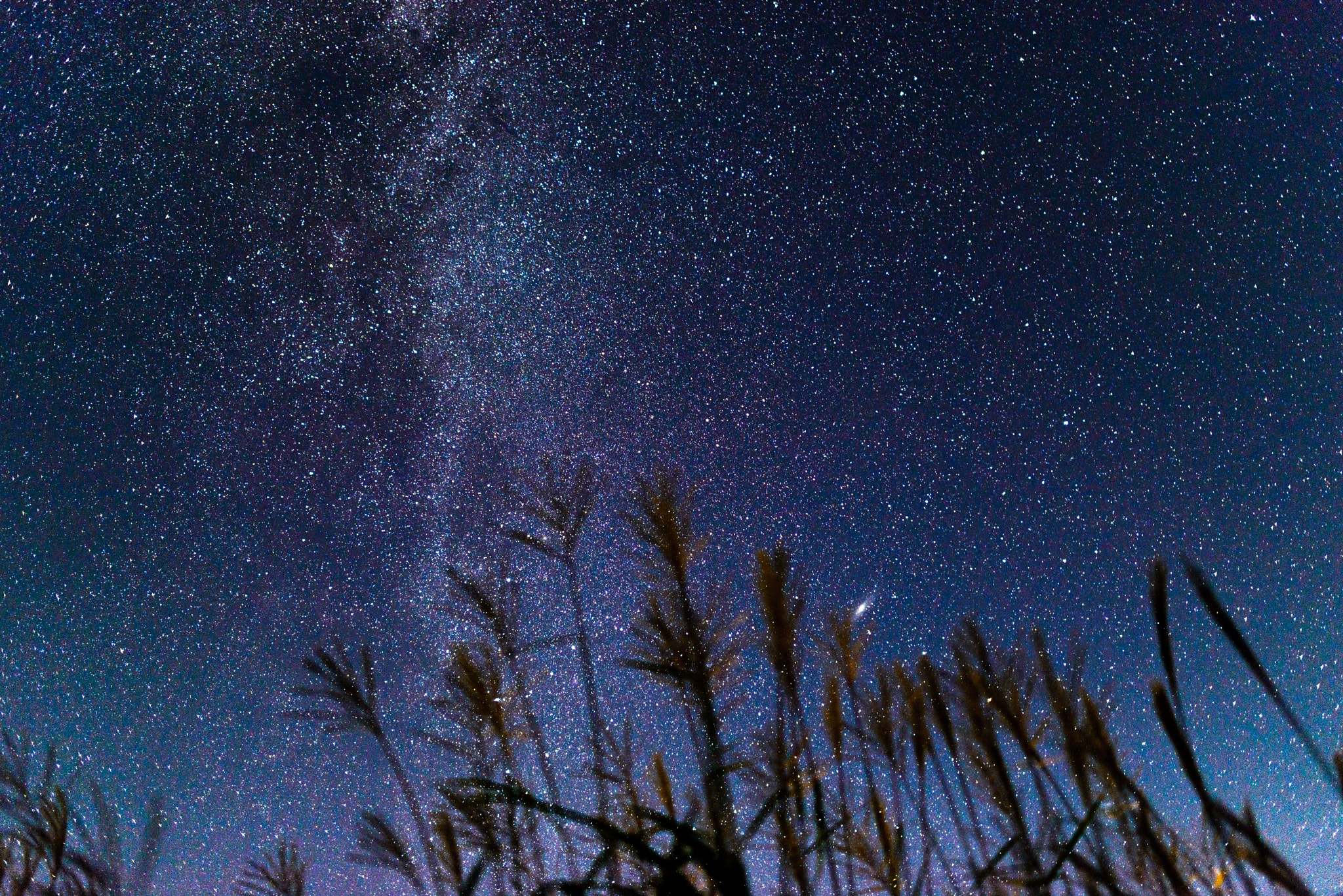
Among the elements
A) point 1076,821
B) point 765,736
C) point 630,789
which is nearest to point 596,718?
point 630,789

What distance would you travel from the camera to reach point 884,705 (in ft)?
8.15

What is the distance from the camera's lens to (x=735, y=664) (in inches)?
117

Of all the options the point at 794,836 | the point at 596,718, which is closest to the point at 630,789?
the point at 596,718

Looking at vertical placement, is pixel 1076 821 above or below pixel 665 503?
below

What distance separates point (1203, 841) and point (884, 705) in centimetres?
153

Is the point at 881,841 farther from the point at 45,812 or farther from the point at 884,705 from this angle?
the point at 45,812

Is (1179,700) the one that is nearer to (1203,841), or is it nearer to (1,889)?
(1,889)

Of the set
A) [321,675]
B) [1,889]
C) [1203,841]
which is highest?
[321,675]

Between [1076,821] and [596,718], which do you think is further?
[596,718]

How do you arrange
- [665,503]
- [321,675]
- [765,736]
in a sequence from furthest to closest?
[321,675] < [665,503] < [765,736]

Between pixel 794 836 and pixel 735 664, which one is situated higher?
pixel 735 664

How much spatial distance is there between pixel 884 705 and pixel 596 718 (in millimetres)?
1085

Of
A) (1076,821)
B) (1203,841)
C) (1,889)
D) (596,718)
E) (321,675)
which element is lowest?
(1203,841)

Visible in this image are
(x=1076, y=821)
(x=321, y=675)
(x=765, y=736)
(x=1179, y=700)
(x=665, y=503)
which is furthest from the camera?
(x=321, y=675)
